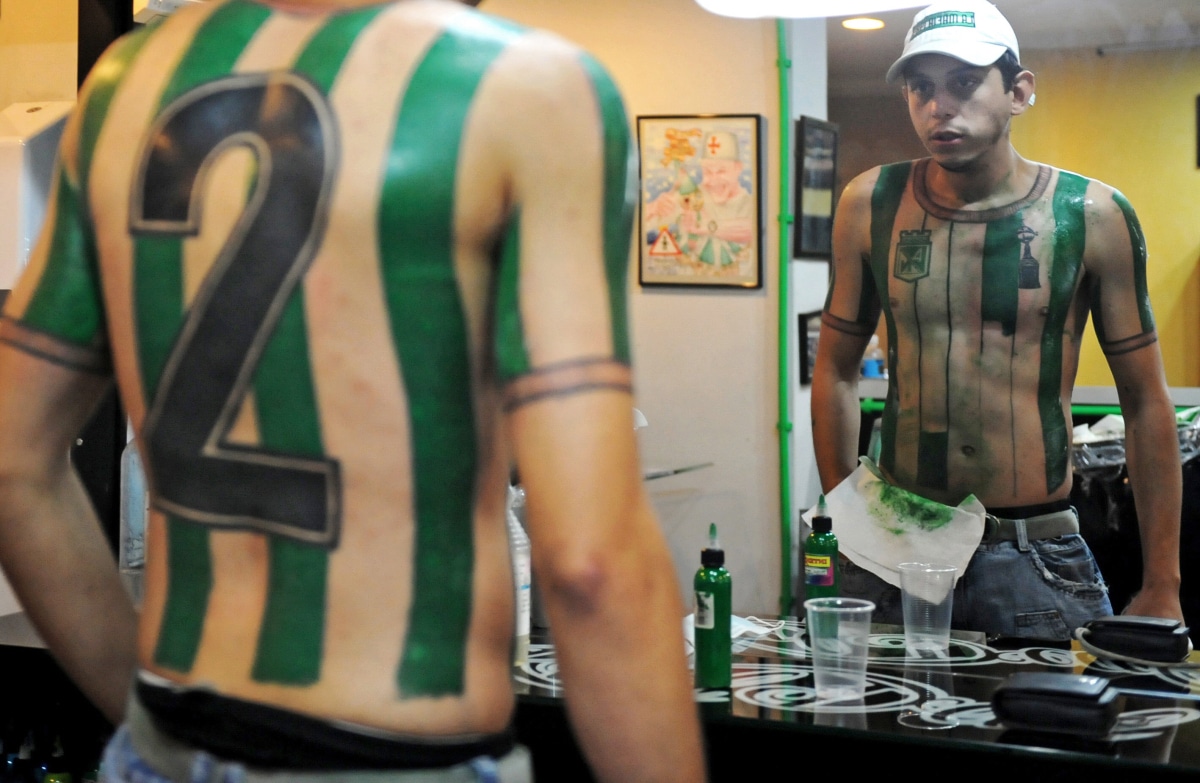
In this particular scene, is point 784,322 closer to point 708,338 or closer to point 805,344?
point 805,344

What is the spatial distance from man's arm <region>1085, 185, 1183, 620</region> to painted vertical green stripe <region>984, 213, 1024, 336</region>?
0.14 meters

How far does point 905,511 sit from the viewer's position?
2.40 meters

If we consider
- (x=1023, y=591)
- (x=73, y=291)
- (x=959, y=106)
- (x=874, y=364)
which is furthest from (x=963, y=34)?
(x=874, y=364)

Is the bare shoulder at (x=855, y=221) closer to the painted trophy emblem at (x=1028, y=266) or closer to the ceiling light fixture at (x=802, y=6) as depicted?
the painted trophy emblem at (x=1028, y=266)

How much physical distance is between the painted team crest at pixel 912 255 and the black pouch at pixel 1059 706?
1.12 metres

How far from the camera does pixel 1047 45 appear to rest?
20.1ft

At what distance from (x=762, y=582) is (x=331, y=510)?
3.46 meters

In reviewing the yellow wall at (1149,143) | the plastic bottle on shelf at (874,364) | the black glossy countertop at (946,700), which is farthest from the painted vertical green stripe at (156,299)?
the yellow wall at (1149,143)

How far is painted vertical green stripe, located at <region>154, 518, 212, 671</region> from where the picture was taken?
0.89 metres

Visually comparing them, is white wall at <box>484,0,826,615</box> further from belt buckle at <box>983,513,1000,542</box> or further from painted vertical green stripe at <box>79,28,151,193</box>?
painted vertical green stripe at <box>79,28,151,193</box>

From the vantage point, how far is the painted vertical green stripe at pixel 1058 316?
7.91ft

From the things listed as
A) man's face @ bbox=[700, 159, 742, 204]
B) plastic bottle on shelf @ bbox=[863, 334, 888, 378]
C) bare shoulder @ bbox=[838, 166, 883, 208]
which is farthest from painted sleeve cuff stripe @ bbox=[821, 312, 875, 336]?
plastic bottle on shelf @ bbox=[863, 334, 888, 378]

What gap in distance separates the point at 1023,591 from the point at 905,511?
0.87 feet

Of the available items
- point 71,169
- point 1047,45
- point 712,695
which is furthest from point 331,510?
point 1047,45
